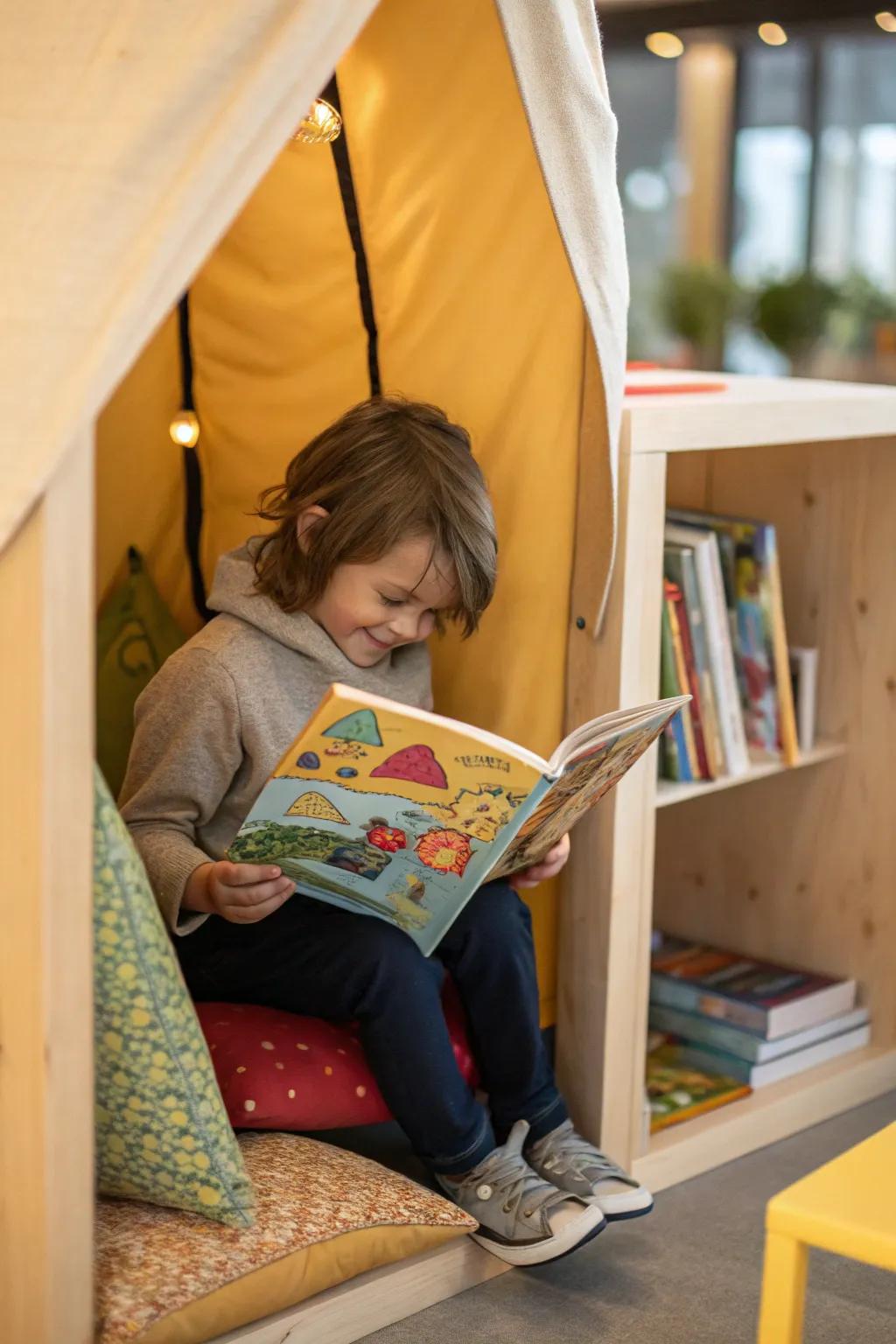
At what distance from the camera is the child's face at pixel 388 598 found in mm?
1620

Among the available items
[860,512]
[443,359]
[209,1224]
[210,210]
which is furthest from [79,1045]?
[860,512]

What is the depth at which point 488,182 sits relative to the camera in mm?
1706

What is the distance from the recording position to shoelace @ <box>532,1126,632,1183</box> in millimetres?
1674

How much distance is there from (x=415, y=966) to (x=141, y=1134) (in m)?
0.33

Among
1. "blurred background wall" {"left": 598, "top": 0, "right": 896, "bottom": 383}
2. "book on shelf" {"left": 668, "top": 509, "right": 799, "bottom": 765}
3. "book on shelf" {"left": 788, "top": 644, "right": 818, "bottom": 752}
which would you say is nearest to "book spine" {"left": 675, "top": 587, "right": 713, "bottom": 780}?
"book on shelf" {"left": 668, "top": 509, "right": 799, "bottom": 765}

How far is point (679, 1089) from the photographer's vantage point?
205cm

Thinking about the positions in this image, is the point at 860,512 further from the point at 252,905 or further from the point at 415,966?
the point at 252,905

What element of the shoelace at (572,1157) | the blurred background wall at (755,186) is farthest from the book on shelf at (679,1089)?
the blurred background wall at (755,186)

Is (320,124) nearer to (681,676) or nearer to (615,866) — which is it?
(681,676)

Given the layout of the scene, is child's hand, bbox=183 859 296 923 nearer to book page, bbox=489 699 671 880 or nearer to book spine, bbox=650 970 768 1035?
book page, bbox=489 699 671 880

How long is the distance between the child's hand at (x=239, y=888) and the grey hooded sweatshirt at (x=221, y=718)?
1.7 inches

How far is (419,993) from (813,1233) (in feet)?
1.76

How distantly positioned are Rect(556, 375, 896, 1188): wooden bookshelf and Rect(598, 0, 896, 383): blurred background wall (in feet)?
10.8

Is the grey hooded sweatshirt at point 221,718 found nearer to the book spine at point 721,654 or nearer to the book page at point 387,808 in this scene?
the book page at point 387,808
